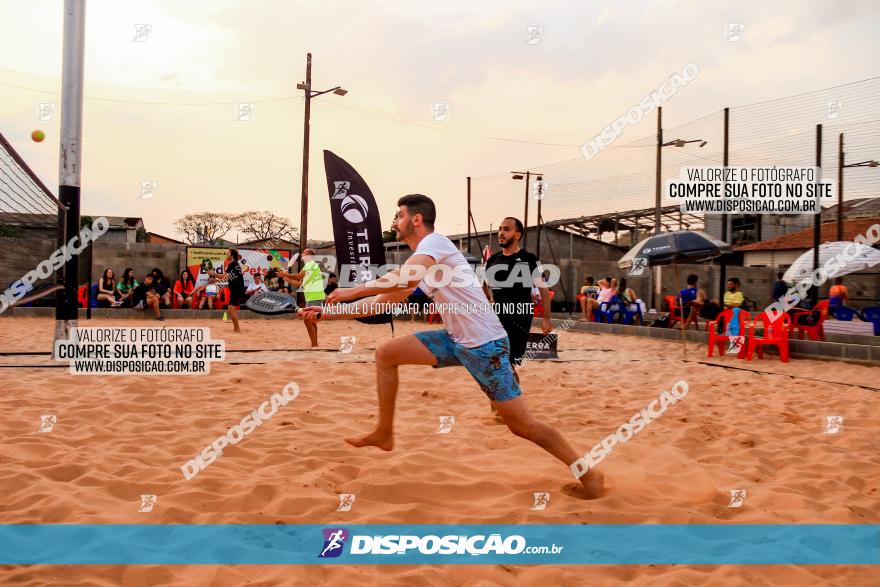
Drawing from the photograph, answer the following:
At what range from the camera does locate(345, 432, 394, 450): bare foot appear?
12.3ft

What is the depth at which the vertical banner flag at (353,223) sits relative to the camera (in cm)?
1284

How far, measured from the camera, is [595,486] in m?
Answer: 3.33

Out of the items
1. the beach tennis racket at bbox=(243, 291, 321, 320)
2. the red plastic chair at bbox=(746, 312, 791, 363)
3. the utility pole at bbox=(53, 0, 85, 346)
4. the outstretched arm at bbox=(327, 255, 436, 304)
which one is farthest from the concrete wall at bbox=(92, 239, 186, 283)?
the outstretched arm at bbox=(327, 255, 436, 304)

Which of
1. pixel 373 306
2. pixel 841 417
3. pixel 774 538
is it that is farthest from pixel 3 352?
pixel 841 417

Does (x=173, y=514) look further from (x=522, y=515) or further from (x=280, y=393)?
(x=280, y=393)

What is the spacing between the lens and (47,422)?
4.51 m

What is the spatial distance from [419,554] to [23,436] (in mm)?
3080

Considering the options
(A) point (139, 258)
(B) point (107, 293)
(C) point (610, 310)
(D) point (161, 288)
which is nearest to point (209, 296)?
(D) point (161, 288)

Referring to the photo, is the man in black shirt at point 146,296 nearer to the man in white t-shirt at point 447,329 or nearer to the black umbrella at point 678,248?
the black umbrella at point 678,248

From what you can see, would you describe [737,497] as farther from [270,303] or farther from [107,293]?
[107,293]

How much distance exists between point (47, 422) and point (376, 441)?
260 centimetres

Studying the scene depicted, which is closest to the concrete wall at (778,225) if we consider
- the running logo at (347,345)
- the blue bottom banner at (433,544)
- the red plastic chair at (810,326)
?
the red plastic chair at (810,326)

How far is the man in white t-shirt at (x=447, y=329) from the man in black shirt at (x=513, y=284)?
4.65 ft

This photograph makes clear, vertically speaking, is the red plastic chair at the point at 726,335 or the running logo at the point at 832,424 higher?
the red plastic chair at the point at 726,335
